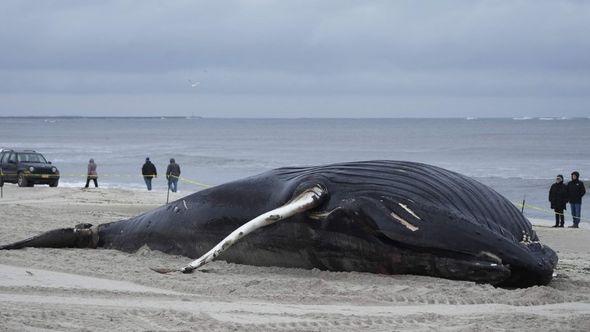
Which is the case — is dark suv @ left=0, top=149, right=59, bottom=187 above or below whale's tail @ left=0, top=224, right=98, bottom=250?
above

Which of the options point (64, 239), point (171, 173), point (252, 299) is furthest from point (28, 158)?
point (252, 299)

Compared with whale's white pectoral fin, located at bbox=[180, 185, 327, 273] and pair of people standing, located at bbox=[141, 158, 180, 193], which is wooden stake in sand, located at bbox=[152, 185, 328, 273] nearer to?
whale's white pectoral fin, located at bbox=[180, 185, 327, 273]

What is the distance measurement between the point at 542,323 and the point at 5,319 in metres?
4.17

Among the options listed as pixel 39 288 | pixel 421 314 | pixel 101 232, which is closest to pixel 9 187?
pixel 101 232

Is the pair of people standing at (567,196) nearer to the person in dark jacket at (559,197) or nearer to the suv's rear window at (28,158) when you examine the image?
the person in dark jacket at (559,197)

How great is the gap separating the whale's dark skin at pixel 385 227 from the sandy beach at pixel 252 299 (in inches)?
7.3

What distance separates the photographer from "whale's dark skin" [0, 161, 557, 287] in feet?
30.7

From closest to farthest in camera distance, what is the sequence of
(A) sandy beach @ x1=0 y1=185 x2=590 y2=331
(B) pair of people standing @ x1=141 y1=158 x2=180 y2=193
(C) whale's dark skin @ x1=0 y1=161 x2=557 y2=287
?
(A) sandy beach @ x1=0 y1=185 x2=590 y2=331
(C) whale's dark skin @ x1=0 y1=161 x2=557 y2=287
(B) pair of people standing @ x1=141 y1=158 x2=180 y2=193

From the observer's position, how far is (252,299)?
8773 mm

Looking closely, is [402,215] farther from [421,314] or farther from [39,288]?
[39,288]

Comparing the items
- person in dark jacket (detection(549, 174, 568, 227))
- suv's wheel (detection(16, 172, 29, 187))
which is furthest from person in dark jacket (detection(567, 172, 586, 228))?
suv's wheel (detection(16, 172, 29, 187))

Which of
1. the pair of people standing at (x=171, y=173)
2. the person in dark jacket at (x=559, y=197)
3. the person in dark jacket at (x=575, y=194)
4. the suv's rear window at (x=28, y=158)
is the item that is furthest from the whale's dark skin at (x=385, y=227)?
the suv's rear window at (x=28, y=158)

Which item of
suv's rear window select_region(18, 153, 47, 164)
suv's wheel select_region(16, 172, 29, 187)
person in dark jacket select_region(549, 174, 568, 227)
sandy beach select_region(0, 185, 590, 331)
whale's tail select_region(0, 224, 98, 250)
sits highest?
suv's rear window select_region(18, 153, 47, 164)

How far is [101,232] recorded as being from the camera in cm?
1321
